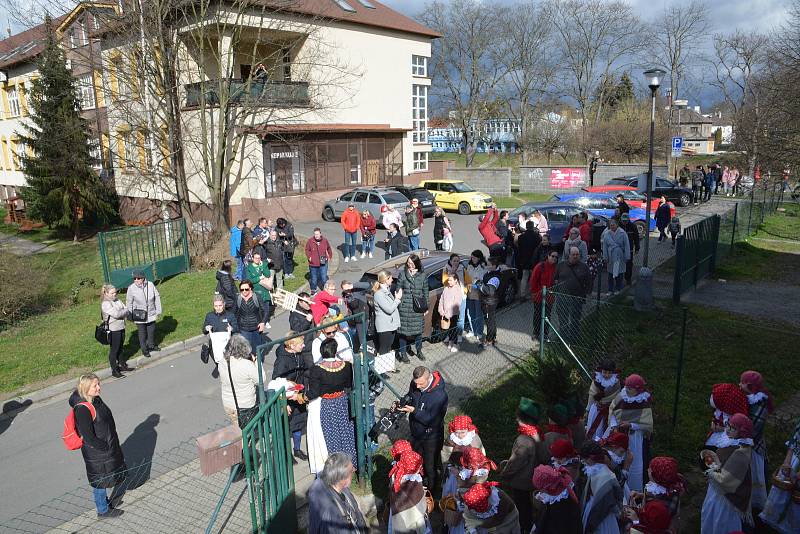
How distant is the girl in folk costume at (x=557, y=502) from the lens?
427 centimetres

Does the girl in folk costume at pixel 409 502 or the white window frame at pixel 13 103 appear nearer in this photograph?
the girl in folk costume at pixel 409 502

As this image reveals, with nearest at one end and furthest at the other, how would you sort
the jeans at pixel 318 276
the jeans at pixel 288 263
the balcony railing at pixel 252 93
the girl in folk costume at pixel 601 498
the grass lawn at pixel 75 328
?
the girl in folk costume at pixel 601 498, the grass lawn at pixel 75 328, the jeans at pixel 318 276, the jeans at pixel 288 263, the balcony railing at pixel 252 93

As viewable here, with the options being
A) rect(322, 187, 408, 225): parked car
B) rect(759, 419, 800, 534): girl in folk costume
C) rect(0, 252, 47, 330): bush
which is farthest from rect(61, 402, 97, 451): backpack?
rect(322, 187, 408, 225): parked car

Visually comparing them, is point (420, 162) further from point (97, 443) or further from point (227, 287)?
point (97, 443)

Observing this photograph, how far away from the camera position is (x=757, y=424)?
5.64m

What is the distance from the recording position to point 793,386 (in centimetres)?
884

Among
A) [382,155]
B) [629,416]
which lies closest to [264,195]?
[382,155]

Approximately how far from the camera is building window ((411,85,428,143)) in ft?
116

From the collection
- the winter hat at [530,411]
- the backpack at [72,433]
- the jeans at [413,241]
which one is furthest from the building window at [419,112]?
the winter hat at [530,411]

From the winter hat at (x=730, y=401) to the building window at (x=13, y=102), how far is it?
146ft

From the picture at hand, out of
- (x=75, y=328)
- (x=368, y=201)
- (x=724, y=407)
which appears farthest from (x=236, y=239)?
(x=724, y=407)

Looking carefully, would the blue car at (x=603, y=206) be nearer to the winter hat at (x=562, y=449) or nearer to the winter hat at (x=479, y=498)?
the winter hat at (x=562, y=449)

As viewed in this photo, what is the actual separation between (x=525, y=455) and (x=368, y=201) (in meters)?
19.4

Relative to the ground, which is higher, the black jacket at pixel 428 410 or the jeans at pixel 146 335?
the black jacket at pixel 428 410
